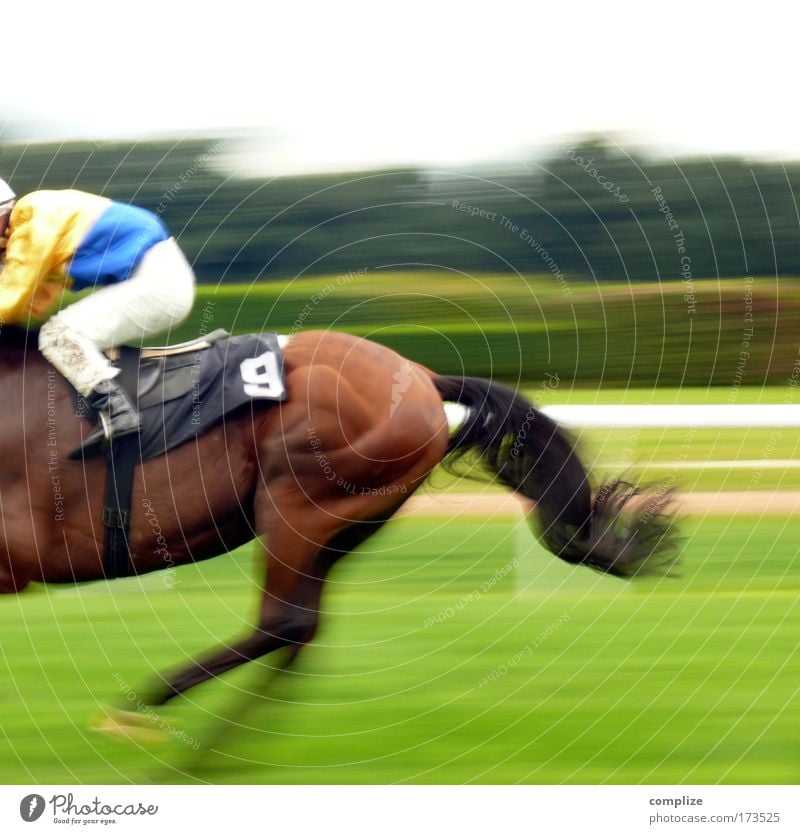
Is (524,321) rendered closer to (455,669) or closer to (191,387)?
(455,669)

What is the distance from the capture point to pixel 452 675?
460 centimetres

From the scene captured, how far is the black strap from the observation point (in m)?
3.84

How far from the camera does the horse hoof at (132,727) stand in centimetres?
389

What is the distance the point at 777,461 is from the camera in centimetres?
817

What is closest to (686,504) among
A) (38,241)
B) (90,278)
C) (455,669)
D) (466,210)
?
(466,210)

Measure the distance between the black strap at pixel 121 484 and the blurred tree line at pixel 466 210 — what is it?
12.0 ft

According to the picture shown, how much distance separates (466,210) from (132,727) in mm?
5321

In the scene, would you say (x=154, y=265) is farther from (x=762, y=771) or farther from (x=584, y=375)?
(x=584, y=375)
